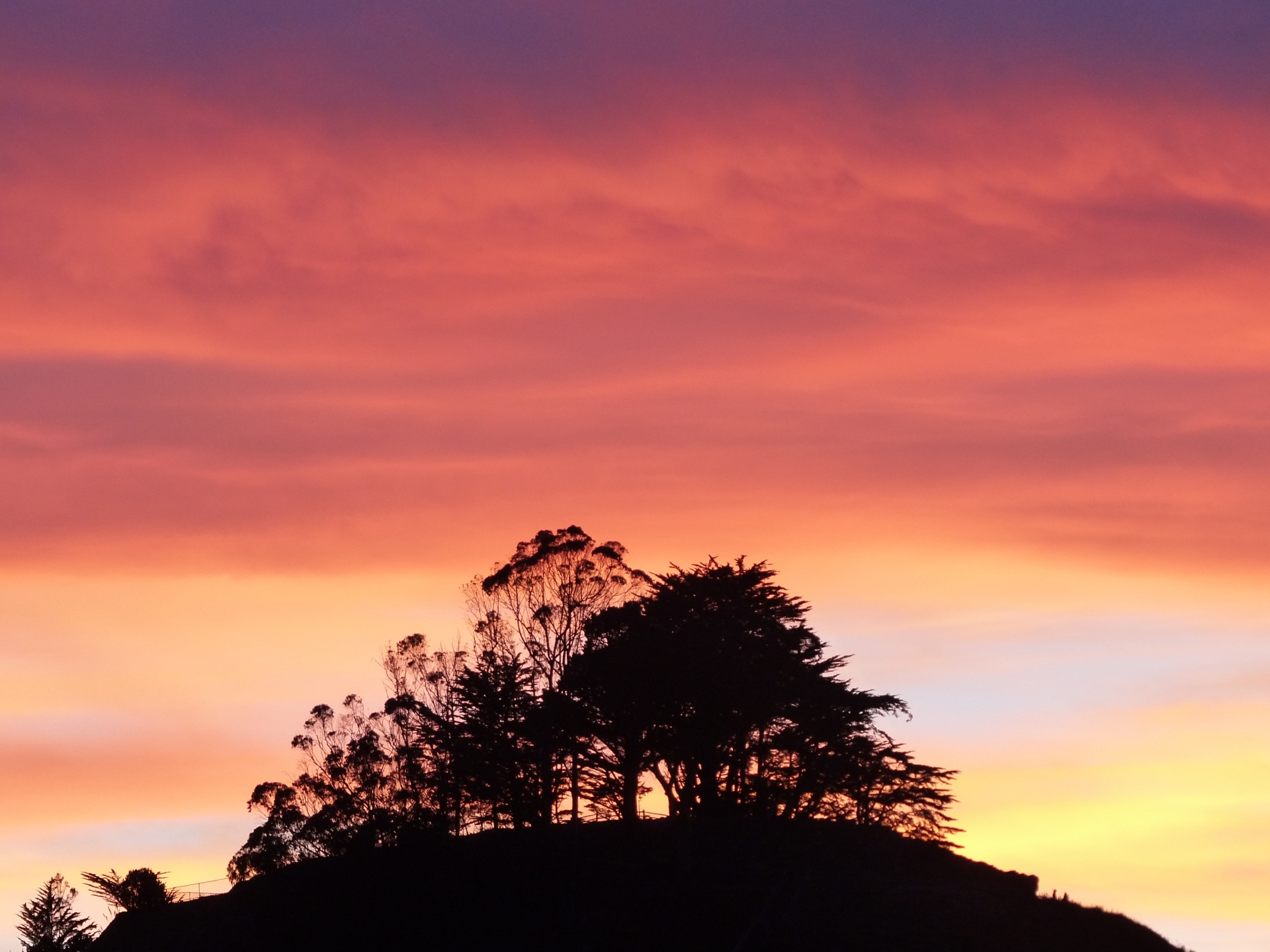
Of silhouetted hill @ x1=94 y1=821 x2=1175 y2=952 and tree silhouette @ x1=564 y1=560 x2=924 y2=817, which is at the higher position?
tree silhouette @ x1=564 y1=560 x2=924 y2=817

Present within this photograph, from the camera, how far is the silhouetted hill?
2213 inches

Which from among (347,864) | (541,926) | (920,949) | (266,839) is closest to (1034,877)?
(920,949)

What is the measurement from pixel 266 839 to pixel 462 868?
12.4 metres

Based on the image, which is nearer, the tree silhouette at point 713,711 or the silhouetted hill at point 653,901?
the silhouetted hill at point 653,901

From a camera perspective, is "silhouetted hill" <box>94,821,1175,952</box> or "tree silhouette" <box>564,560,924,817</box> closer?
"silhouetted hill" <box>94,821,1175,952</box>

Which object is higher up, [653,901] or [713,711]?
[713,711]

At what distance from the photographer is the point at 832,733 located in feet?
247

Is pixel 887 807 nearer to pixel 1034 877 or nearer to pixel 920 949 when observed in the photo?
pixel 1034 877

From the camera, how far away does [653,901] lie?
59.8 m

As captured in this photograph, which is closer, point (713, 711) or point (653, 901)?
point (653, 901)

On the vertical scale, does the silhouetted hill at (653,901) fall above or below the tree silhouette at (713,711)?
below

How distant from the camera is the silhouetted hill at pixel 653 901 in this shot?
2213 inches

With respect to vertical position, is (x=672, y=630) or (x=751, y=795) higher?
(x=672, y=630)

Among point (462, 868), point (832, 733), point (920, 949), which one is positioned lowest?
point (920, 949)
